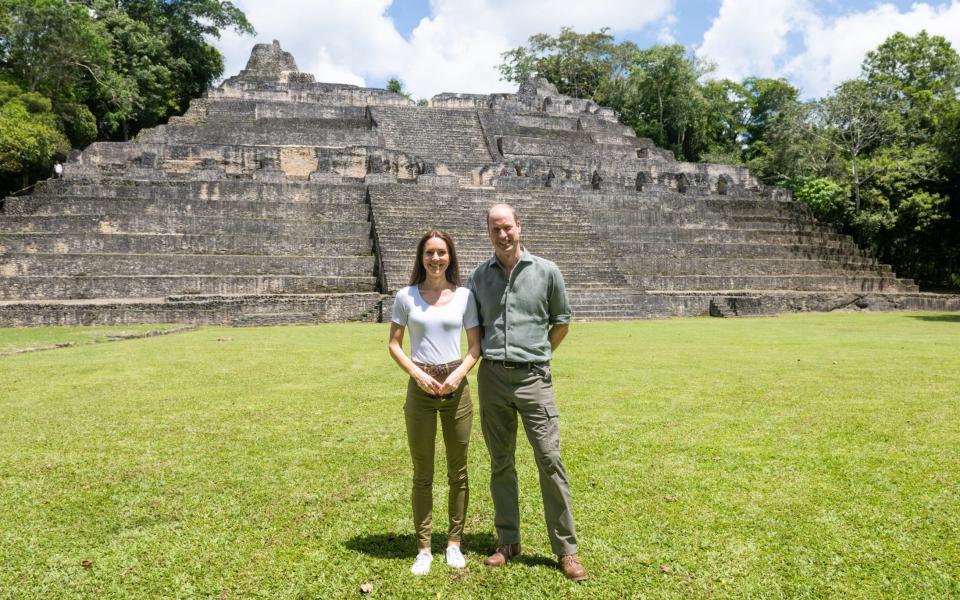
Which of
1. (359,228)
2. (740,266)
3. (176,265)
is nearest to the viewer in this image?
(176,265)

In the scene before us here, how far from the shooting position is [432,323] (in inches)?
114

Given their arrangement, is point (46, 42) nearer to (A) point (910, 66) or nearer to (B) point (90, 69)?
(B) point (90, 69)

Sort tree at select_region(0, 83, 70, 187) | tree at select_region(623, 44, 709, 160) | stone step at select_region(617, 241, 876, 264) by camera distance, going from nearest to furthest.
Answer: stone step at select_region(617, 241, 876, 264), tree at select_region(0, 83, 70, 187), tree at select_region(623, 44, 709, 160)

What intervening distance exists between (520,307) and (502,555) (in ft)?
3.72

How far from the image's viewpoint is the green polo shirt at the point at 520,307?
2908 millimetres

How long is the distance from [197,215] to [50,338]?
22.6 feet

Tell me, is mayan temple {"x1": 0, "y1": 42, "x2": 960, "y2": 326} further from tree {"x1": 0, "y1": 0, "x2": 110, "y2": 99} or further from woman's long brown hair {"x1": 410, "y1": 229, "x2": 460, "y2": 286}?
woman's long brown hair {"x1": 410, "y1": 229, "x2": 460, "y2": 286}

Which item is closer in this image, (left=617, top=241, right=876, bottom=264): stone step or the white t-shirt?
the white t-shirt

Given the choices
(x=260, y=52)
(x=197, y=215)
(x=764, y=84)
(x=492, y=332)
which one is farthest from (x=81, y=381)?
(x=764, y=84)

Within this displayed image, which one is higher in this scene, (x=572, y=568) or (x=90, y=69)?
(x=90, y=69)

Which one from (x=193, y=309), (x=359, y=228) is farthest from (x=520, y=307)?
(x=359, y=228)

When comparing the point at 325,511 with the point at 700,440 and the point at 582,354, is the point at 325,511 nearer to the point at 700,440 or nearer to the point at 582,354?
the point at 700,440

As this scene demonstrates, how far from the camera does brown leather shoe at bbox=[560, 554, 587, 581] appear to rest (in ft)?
9.06

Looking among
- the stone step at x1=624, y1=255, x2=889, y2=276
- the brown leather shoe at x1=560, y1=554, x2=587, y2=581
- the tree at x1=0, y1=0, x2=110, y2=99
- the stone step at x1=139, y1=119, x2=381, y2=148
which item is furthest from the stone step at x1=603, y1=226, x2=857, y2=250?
the tree at x1=0, y1=0, x2=110, y2=99
